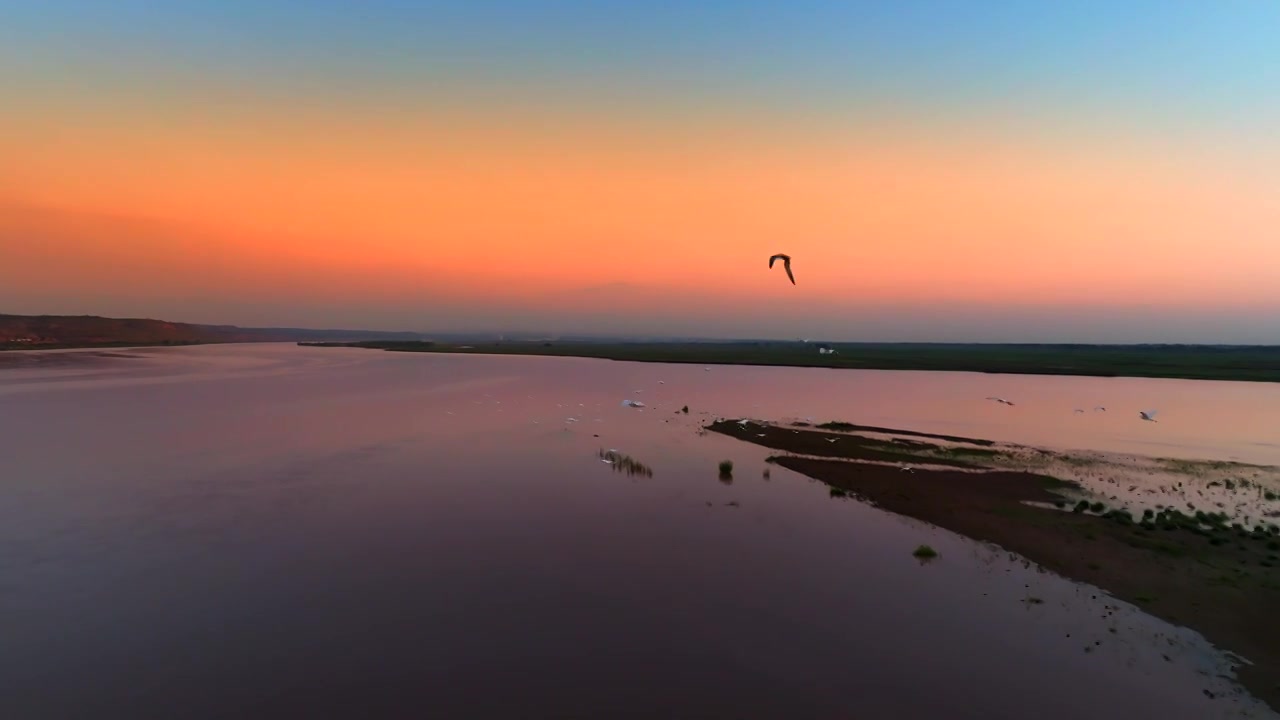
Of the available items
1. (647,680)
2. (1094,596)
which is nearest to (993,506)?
(1094,596)

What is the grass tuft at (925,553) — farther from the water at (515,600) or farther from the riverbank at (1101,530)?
the riverbank at (1101,530)

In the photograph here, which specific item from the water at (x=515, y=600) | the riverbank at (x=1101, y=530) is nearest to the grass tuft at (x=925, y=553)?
the water at (x=515, y=600)

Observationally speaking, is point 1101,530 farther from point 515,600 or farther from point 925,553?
point 515,600

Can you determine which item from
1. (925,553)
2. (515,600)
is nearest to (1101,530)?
(925,553)

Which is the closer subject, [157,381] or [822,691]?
[822,691]

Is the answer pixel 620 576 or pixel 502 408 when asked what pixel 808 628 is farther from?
pixel 502 408
